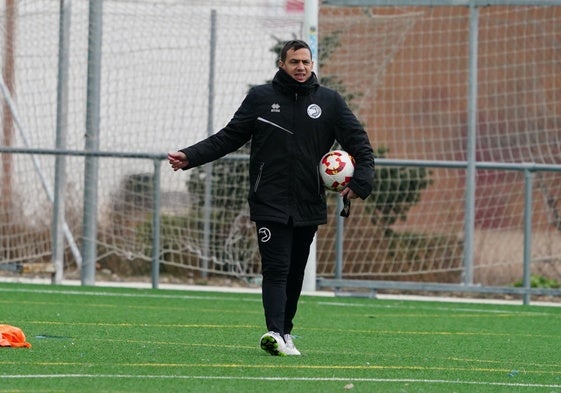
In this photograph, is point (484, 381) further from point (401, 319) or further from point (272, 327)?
point (401, 319)

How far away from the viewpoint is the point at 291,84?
350 inches

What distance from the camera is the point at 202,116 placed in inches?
672

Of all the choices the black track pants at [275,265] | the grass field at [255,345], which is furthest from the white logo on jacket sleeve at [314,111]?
the grass field at [255,345]

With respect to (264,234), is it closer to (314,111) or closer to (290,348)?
(290,348)

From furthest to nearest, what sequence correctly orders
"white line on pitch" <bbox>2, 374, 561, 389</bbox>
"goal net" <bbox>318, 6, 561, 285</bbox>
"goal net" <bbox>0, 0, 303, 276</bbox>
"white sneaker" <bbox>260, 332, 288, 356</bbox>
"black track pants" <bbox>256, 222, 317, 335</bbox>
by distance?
"goal net" <bbox>318, 6, 561, 285</bbox>, "goal net" <bbox>0, 0, 303, 276</bbox>, "black track pants" <bbox>256, 222, 317, 335</bbox>, "white sneaker" <bbox>260, 332, 288, 356</bbox>, "white line on pitch" <bbox>2, 374, 561, 389</bbox>

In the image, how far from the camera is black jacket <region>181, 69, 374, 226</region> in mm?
8836

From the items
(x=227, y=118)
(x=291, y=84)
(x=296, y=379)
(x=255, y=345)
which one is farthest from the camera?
(x=227, y=118)

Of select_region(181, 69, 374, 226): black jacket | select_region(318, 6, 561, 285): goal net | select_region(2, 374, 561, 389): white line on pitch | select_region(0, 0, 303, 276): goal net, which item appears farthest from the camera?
select_region(318, 6, 561, 285): goal net

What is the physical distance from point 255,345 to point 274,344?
3.12 feet

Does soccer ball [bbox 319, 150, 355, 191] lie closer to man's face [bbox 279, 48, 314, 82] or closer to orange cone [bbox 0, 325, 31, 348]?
man's face [bbox 279, 48, 314, 82]

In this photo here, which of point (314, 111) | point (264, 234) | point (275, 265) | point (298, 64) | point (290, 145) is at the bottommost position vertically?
point (275, 265)

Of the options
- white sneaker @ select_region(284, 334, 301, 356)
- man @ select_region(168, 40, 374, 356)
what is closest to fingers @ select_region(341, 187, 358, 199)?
man @ select_region(168, 40, 374, 356)

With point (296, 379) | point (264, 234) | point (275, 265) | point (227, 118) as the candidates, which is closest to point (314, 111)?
point (264, 234)

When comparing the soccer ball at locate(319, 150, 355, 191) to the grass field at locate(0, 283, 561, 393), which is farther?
the soccer ball at locate(319, 150, 355, 191)
